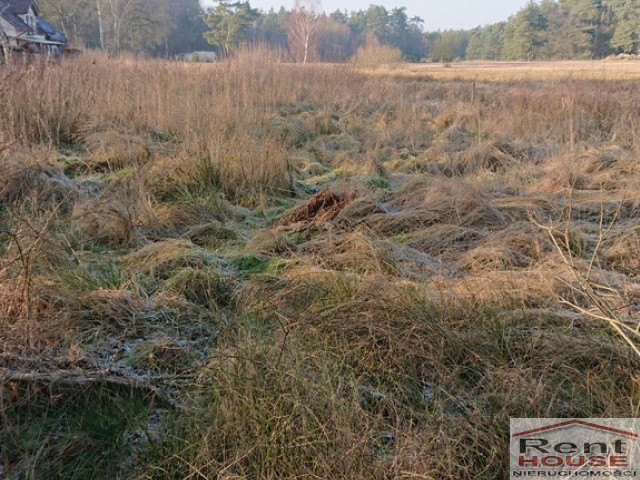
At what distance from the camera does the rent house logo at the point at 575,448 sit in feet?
4.88

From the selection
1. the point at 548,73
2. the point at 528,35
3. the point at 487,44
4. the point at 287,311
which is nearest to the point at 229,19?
the point at 528,35

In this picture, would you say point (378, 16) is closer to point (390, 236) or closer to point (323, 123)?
point (323, 123)

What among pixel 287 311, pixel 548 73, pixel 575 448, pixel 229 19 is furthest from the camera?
pixel 229 19

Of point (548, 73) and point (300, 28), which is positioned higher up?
point (300, 28)

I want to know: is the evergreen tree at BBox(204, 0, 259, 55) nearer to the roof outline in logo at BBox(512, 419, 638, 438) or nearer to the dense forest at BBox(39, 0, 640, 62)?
the dense forest at BBox(39, 0, 640, 62)

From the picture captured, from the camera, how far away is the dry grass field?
5.12ft

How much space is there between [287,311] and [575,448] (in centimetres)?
129

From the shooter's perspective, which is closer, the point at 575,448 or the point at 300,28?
the point at 575,448

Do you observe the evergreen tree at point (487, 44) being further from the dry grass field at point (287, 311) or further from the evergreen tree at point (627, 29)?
the dry grass field at point (287, 311)

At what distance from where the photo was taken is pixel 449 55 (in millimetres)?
48562

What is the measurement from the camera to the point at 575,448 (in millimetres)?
1561

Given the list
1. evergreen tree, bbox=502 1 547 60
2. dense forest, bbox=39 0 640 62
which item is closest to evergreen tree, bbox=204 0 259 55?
dense forest, bbox=39 0 640 62

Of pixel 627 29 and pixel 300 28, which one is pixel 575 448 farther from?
pixel 627 29

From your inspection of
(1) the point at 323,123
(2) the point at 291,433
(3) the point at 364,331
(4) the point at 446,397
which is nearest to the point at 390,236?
(3) the point at 364,331
